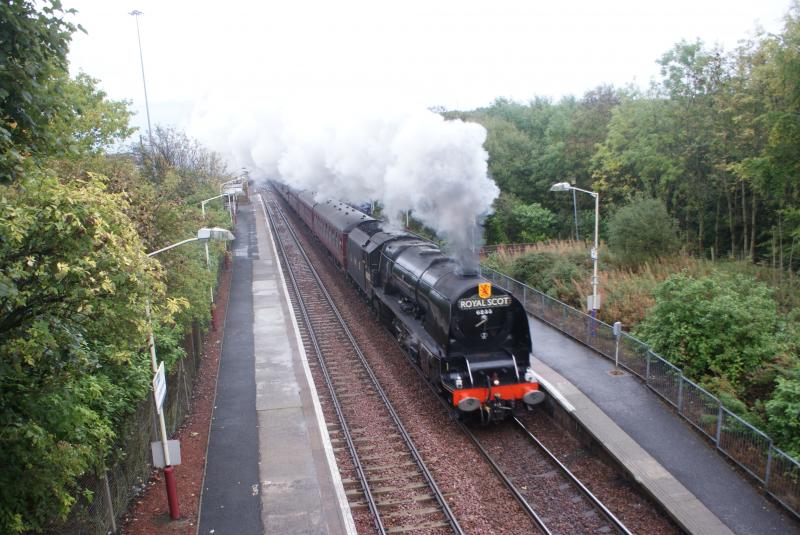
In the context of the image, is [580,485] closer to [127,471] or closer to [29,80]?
[127,471]

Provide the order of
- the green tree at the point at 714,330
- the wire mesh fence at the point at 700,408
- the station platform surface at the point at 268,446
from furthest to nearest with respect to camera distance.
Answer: the green tree at the point at 714,330
the wire mesh fence at the point at 700,408
the station platform surface at the point at 268,446

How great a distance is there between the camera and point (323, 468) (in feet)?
37.4

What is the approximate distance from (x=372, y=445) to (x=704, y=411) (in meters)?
7.13

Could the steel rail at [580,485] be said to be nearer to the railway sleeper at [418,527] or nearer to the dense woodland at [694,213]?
the railway sleeper at [418,527]

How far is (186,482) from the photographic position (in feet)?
36.3

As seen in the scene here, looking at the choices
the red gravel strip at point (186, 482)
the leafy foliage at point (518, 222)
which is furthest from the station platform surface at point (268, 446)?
the leafy foliage at point (518, 222)

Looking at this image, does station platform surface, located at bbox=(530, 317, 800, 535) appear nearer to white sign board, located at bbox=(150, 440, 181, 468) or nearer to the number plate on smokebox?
the number plate on smokebox

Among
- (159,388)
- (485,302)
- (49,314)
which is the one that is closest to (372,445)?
(485,302)

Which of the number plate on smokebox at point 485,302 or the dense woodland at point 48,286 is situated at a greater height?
the dense woodland at point 48,286

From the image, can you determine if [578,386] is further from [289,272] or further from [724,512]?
[289,272]

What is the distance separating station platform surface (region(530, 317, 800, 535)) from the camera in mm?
9492

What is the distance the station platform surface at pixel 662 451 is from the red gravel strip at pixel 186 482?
8.08 meters

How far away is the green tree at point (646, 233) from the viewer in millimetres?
22609

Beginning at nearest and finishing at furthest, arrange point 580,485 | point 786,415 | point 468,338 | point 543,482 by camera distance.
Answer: point 580,485 → point 786,415 → point 543,482 → point 468,338
